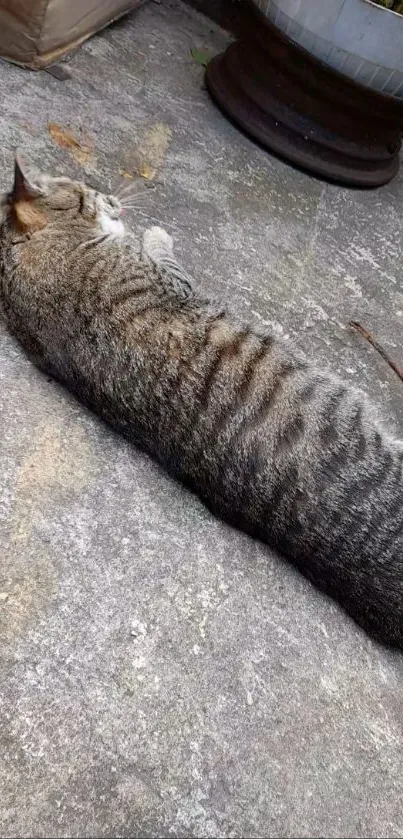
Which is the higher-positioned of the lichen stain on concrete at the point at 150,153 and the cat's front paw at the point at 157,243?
the cat's front paw at the point at 157,243

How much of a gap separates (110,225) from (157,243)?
18 cm

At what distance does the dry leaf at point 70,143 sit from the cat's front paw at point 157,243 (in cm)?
50

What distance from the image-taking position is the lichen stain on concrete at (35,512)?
66.4 inches

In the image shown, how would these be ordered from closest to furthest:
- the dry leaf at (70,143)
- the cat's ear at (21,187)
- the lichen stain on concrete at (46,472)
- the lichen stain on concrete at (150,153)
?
1. the lichen stain on concrete at (46,472)
2. the cat's ear at (21,187)
3. the dry leaf at (70,143)
4. the lichen stain on concrete at (150,153)

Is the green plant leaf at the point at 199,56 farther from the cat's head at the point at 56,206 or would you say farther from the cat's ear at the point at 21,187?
the cat's ear at the point at 21,187

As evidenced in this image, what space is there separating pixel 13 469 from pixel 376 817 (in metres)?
1.24

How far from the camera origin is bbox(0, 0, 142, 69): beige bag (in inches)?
111

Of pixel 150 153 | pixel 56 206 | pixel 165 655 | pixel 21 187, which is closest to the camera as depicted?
pixel 165 655

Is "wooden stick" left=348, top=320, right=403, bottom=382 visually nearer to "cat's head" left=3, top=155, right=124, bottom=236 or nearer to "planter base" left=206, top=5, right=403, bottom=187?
"planter base" left=206, top=5, right=403, bottom=187

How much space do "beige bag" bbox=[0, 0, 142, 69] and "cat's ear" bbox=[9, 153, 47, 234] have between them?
1036mm

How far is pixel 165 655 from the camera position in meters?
1.74

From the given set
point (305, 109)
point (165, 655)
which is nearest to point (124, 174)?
point (305, 109)

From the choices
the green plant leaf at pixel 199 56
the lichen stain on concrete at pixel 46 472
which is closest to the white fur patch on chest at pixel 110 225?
the lichen stain on concrete at pixel 46 472

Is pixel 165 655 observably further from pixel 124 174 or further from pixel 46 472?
pixel 124 174
